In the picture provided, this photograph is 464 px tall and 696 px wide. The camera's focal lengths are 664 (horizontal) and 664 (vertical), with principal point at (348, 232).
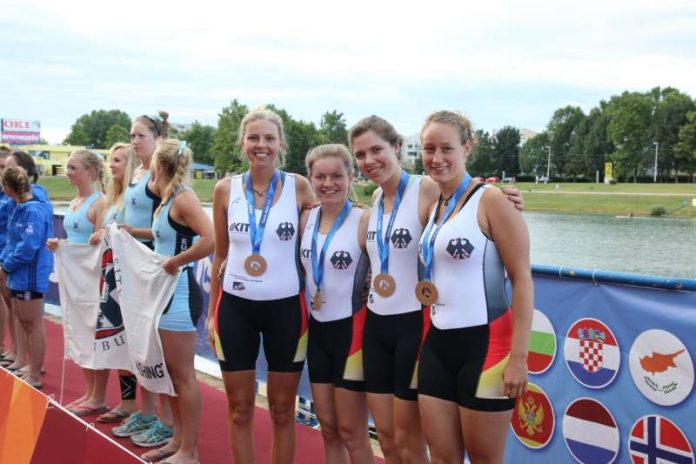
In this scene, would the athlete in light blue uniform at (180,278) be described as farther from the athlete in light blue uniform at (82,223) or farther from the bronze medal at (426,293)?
the bronze medal at (426,293)

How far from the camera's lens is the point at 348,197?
336 centimetres

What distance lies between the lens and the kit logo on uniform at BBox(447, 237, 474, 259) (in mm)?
2623

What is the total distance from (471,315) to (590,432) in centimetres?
128

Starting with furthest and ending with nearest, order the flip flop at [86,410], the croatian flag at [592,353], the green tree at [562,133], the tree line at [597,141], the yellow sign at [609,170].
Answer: the green tree at [562,133] → the yellow sign at [609,170] → the tree line at [597,141] → the flip flop at [86,410] → the croatian flag at [592,353]

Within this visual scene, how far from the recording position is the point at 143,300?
4172 mm

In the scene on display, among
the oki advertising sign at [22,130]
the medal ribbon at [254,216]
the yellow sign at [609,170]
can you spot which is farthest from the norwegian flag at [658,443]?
the oki advertising sign at [22,130]

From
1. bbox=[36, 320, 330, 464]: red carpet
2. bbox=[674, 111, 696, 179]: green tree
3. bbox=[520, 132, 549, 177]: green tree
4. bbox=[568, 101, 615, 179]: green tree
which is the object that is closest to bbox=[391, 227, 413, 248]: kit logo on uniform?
bbox=[36, 320, 330, 464]: red carpet

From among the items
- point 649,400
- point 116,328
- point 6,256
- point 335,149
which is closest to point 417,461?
point 649,400

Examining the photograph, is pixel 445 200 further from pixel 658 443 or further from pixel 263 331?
pixel 658 443

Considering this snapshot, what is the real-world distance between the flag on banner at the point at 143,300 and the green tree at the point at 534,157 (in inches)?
3649

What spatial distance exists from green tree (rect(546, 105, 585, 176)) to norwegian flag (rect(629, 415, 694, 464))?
89.9 meters

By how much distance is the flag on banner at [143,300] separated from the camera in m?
4.05

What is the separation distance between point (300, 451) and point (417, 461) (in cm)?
160

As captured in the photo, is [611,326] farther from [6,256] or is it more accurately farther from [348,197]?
[6,256]
